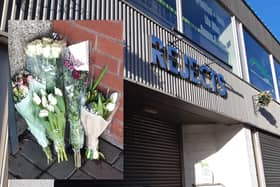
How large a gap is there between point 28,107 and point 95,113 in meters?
0.70

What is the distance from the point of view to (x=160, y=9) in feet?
19.7

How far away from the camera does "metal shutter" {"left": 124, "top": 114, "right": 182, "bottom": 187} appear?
19.4 ft

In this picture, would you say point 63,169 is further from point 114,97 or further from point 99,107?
point 114,97

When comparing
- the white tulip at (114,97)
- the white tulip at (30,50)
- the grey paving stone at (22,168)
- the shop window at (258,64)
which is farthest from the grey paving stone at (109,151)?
the shop window at (258,64)

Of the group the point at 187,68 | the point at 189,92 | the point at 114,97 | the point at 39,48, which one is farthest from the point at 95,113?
the point at 187,68

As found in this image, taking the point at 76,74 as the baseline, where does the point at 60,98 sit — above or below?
below

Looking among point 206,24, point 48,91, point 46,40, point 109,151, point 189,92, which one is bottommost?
point 109,151

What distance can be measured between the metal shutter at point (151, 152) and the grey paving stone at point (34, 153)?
8.83 feet

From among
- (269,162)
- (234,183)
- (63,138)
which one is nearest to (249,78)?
(269,162)

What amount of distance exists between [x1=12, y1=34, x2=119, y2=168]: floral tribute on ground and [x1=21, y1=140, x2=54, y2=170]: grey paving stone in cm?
5

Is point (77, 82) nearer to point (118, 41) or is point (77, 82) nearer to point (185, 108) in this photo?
point (118, 41)

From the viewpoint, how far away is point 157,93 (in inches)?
198

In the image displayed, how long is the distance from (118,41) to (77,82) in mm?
716

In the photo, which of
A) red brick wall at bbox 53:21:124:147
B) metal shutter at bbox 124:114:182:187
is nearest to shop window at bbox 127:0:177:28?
red brick wall at bbox 53:21:124:147
